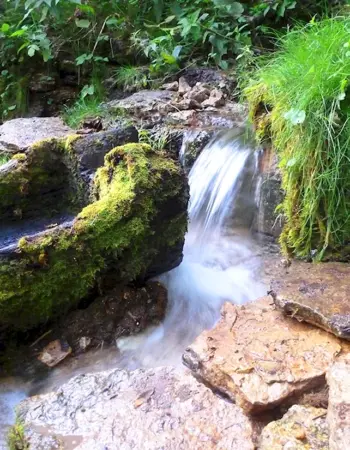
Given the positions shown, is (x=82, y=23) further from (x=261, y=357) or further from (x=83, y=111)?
(x=261, y=357)

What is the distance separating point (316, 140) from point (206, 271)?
1345 mm

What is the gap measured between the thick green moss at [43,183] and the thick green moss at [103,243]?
2.21 ft

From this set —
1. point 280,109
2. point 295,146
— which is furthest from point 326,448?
point 280,109

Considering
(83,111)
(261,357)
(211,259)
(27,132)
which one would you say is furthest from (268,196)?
(83,111)

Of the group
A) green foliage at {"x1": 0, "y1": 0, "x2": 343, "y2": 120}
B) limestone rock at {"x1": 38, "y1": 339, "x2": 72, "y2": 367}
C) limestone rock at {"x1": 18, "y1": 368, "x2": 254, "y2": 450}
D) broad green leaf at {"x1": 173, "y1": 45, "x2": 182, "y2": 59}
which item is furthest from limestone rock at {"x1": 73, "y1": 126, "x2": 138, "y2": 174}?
broad green leaf at {"x1": 173, "y1": 45, "x2": 182, "y2": 59}

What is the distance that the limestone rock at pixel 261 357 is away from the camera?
1888 millimetres

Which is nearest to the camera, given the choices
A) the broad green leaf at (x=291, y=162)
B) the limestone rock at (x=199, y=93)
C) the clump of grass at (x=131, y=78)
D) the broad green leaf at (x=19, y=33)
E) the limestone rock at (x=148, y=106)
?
the broad green leaf at (x=291, y=162)

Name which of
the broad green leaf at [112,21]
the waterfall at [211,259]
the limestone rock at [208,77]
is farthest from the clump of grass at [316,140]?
the broad green leaf at [112,21]

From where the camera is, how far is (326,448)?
1482mm

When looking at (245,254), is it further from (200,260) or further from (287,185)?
(287,185)

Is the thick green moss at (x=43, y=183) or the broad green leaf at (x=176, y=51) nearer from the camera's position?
the thick green moss at (x=43, y=183)

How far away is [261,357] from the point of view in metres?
2.04

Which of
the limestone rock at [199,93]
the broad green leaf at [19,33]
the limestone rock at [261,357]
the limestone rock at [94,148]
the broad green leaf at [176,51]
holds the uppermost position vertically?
the broad green leaf at [19,33]

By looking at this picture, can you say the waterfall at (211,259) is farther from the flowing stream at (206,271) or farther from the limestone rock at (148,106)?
the limestone rock at (148,106)
